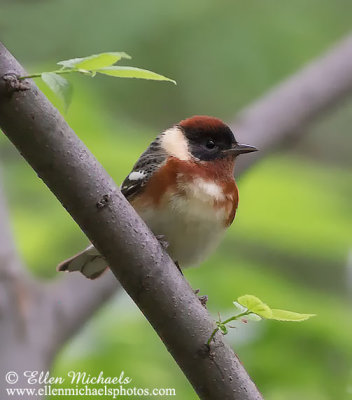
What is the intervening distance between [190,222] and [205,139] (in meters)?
0.60

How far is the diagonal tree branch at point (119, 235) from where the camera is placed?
6.38ft

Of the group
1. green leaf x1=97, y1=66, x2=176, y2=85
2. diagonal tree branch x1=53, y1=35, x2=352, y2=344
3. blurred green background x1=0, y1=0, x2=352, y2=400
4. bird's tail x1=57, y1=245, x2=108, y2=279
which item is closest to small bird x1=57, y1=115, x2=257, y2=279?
bird's tail x1=57, y1=245, x2=108, y2=279

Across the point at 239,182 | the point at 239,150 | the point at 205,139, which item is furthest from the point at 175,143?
the point at 239,182

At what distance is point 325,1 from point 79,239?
102 inches

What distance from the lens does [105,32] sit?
5250 mm

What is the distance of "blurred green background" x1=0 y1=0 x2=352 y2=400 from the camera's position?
13.0 feet

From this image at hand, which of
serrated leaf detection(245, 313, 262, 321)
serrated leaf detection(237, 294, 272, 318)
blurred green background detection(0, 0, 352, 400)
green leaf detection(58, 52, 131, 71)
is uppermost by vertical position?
green leaf detection(58, 52, 131, 71)

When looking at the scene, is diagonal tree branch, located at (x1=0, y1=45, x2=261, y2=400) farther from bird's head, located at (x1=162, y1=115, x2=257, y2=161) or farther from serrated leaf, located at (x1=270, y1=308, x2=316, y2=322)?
bird's head, located at (x1=162, y1=115, x2=257, y2=161)

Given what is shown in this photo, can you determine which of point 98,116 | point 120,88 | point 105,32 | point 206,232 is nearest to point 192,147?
point 206,232

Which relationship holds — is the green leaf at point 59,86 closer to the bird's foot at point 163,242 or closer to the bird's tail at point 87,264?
the bird's foot at point 163,242

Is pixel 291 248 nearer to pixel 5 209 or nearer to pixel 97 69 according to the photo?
pixel 5 209

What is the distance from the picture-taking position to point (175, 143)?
3.62 m

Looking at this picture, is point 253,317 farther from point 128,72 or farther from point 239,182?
point 239,182

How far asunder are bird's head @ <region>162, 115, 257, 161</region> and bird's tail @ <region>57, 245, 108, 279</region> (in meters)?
0.58
